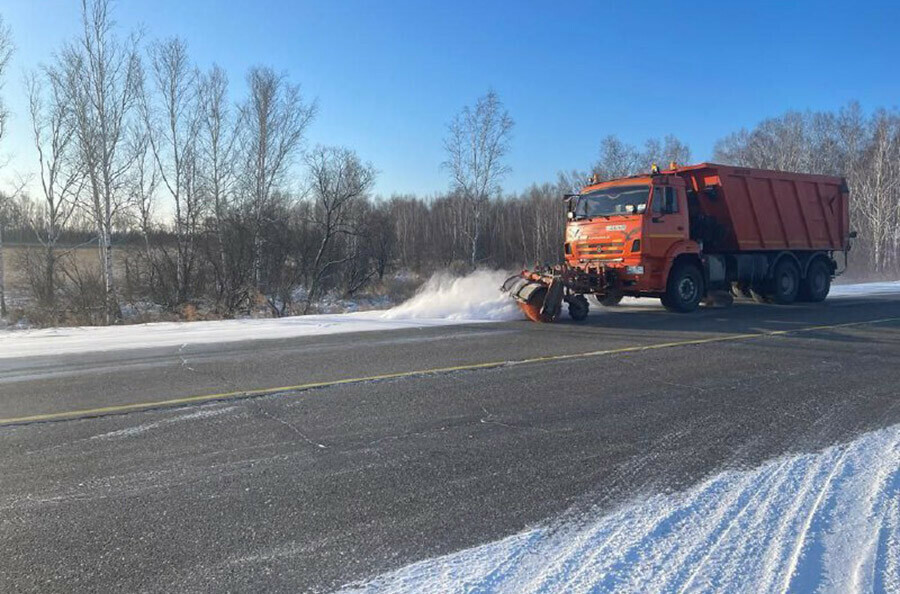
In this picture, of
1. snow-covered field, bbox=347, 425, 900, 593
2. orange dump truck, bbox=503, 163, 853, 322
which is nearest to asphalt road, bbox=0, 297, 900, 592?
snow-covered field, bbox=347, 425, 900, 593

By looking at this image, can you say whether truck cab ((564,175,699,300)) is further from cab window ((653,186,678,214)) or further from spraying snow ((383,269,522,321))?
spraying snow ((383,269,522,321))

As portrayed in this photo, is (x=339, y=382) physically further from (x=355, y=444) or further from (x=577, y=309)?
(x=577, y=309)

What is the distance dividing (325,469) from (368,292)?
99.8 ft

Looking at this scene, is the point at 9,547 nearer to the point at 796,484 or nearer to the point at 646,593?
the point at 646,593

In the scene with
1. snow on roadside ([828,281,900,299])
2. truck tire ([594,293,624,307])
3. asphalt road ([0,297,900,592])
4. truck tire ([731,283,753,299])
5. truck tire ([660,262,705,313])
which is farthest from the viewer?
snow on roadside ([828,281,900,299])

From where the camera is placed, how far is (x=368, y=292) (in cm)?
3419

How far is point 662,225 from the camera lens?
1276 centimetres

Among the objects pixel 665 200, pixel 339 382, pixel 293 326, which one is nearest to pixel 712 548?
pixel 339 382

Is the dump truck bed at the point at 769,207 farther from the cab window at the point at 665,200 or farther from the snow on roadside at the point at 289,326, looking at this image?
the snow on roadside at the point at 289,326

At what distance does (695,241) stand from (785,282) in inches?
177

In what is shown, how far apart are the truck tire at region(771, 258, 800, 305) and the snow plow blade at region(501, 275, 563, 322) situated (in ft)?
26.3

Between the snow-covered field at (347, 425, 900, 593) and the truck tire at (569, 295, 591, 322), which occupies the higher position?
the truck tire at (569, 295, 591, 322)

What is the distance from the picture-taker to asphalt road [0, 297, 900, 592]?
3.02 metres

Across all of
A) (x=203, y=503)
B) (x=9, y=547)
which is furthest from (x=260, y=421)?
(x=9, y=547)
